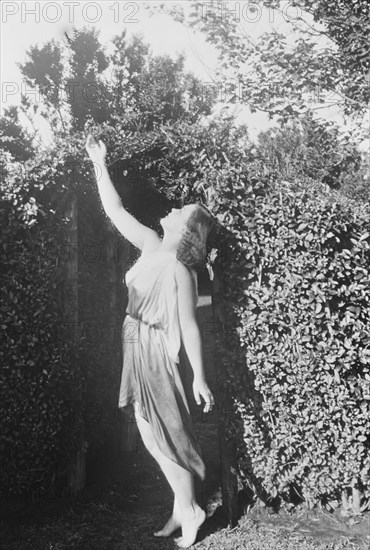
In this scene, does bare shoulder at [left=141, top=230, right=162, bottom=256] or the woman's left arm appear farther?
bare shoulder at [left=141, top=230, right=162, bottom=256]

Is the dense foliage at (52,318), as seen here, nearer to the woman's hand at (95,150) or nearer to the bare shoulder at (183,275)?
the woman's hand at (95,150)

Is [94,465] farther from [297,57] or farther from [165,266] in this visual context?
[297,57]

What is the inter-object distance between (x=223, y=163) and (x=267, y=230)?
676mm

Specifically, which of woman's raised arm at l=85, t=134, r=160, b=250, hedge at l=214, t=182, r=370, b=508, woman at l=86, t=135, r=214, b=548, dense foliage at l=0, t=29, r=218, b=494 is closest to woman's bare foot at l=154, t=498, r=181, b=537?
woman at l=86, t=135, r=214, b=548

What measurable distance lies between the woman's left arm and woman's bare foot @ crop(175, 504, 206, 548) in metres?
0.83

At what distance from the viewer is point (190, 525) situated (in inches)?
142

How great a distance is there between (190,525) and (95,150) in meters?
2.94

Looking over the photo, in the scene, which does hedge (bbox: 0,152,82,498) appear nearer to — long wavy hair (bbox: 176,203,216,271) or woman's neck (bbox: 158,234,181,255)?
woman's neck (bbox: 158,234,181,255)

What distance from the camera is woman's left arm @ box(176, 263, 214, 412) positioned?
11.5 ft

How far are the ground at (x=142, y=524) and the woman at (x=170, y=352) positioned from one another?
0.98 feet

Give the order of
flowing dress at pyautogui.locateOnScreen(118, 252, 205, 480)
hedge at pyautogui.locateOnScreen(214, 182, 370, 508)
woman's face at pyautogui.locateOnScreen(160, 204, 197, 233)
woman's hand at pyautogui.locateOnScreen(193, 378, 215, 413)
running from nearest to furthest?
woman's hand at pyautogui.locateOnScreen(193, 378, 215, 413)
flowing dress at pyautogui.locateOnScreen(118, 252, 205, 480)
woman's face at pyautogui.locateOnScreen(160, 204, 197, 233)
hedge at pyautogui.locateOnScreen(214, 182, 370, 508)

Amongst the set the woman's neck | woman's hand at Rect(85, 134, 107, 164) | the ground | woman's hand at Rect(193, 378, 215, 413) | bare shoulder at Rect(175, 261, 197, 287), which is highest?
woman's hand at Rect(85, 134, 107, 164)

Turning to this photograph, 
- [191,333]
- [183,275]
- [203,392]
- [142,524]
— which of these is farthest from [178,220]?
[142,524]

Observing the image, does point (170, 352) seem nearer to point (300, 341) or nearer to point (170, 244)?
point (170, 244)
